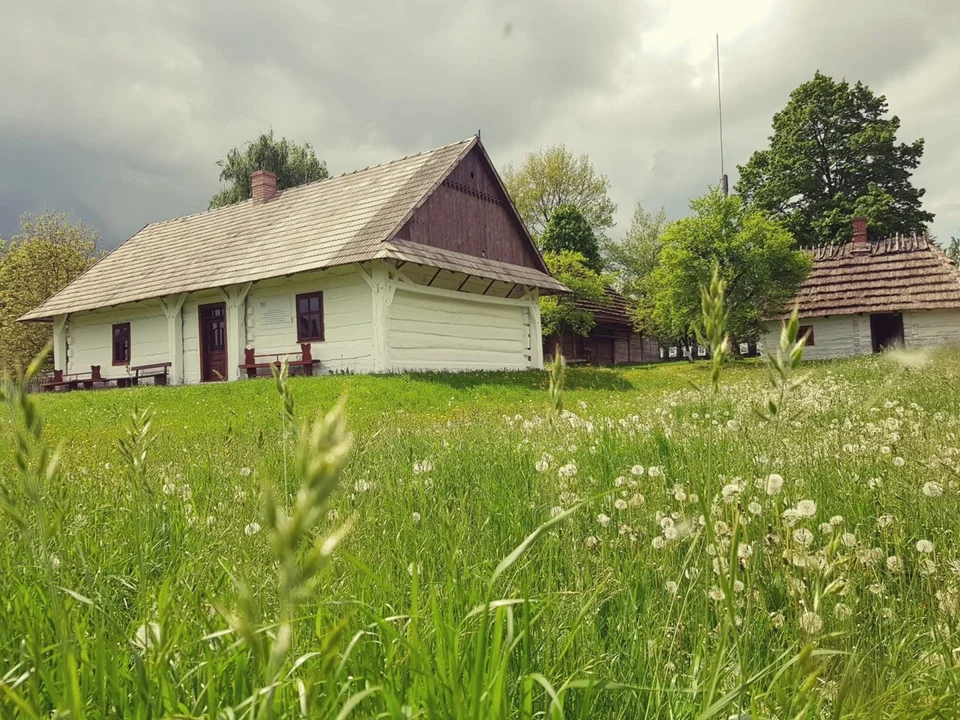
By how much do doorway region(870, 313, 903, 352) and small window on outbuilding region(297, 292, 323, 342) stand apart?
25.9m

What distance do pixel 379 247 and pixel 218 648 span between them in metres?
16.5

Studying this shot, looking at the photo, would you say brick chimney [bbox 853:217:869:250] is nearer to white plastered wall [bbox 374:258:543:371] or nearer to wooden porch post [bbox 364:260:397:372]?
white plastered wall [bbox 374:258:543:371]

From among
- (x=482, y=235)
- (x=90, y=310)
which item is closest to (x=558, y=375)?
(x=482, y=235)

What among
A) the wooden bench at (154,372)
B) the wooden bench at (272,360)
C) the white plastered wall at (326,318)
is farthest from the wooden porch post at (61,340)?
the wooden bench at (272,360)

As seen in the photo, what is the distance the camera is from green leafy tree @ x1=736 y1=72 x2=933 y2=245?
126 feet

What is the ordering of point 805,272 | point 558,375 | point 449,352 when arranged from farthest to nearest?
1. point 805,272
2. point 449,352
3. point 558,375

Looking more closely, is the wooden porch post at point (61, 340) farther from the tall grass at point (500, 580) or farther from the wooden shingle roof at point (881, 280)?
the wooden shingle roof at point (881, 280)

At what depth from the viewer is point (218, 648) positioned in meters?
1.55

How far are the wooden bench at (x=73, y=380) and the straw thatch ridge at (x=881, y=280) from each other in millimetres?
27641

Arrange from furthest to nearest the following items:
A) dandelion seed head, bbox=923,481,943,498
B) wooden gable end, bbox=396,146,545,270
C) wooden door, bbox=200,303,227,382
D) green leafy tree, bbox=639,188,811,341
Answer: green leafy tree, bbox=639,188,811,341
wooden door, bbox=200,303,227,382
wooden gable end, bbox=396,146,545,270
dandelion seed head, bbox=923,481,943,498

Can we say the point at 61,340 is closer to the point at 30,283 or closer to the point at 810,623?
the point at 30,283

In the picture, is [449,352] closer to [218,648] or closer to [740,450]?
[740,450]

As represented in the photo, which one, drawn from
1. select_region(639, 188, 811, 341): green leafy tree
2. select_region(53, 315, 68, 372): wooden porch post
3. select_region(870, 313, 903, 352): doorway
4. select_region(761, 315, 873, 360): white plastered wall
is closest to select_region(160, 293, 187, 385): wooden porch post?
select_region(53, 315, 68, 372): wooden porch post

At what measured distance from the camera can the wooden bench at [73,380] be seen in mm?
23556
